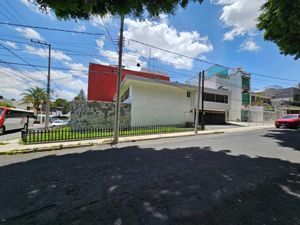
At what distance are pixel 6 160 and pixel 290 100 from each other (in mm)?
56803

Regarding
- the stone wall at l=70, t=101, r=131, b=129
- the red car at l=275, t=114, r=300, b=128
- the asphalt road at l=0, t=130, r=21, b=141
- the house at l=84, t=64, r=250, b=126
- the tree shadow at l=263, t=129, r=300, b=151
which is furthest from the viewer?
the house at l=84, t=64, r=250, b=126

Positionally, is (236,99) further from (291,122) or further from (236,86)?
(291,122)

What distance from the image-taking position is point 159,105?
20016mm

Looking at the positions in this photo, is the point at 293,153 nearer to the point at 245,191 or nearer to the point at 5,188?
the point at 245,191

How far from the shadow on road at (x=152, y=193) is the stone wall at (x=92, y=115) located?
11.1 meters

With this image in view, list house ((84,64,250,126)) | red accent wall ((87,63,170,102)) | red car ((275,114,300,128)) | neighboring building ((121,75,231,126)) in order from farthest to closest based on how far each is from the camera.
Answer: red accent wall ((87,63,170,102))
neighboring building ((121,75,231,126))
house ((84,64,250,126))
red car ((275,114,300,128))

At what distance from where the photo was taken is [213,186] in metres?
3.64

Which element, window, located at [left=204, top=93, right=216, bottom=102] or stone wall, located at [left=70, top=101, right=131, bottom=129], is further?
window, located at [left=204, top=93, right=216, bottom=102]

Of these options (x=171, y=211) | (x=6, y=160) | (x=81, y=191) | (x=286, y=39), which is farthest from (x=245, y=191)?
(x=286, y=39)

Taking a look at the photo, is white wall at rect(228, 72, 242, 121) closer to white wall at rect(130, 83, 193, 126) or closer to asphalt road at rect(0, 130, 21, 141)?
white wall at rect(130, 83, 193, 126)

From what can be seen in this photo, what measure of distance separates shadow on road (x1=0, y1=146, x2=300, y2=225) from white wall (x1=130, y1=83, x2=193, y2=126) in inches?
527

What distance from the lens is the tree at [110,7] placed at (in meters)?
3.84

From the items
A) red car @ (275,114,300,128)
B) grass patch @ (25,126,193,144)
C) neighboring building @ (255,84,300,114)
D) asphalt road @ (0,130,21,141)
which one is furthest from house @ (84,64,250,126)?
neighboring building @ (255,84,300,114)

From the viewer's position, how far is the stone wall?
1612 cm
